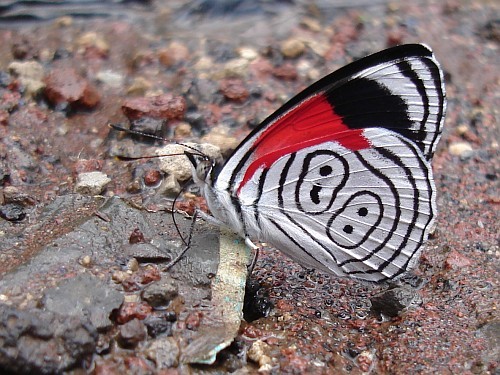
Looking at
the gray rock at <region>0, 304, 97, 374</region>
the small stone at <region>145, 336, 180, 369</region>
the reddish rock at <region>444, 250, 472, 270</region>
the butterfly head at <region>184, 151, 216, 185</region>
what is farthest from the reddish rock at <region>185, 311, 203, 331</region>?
the reddish rock at <region>444, 250, 472, 270</region>

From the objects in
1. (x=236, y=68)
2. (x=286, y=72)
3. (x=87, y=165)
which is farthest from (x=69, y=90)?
(x=286, y=72)

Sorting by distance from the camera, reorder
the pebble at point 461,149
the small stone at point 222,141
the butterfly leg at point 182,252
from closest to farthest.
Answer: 1. the butterfly leg at point 182,252
2. the small stone at point 222,141
3. the pebble at point 461,149

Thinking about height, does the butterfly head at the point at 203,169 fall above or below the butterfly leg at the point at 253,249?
above

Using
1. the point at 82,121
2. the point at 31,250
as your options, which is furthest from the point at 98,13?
the point at 31,250

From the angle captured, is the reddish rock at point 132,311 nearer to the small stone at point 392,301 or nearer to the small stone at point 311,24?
the small stone at point 392,301

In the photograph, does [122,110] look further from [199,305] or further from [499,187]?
[499,187]

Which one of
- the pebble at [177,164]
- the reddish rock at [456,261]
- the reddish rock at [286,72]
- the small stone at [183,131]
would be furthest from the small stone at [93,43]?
the reddish rock at [456,261]
